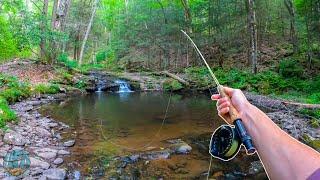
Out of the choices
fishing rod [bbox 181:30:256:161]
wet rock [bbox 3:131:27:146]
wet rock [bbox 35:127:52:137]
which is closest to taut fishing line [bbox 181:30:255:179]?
fishing rod [bbox 181:30:256:161]

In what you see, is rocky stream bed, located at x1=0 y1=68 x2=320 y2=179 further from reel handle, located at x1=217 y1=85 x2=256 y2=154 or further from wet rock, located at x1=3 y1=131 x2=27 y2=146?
reel handle, located at x1=217 y1=85 x2=256 y2=154

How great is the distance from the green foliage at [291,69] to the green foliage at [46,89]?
37.7ft

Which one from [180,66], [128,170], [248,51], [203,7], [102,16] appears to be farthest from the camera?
[102,16]

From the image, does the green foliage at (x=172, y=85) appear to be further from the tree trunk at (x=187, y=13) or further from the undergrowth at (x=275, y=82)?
the tree trunk at (x=187, y=13)

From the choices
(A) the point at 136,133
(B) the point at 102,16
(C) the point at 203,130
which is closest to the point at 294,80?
(C) the point at 203,130

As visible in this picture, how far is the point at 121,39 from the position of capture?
33.8m

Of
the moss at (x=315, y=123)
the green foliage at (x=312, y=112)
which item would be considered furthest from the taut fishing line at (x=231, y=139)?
the green foliage at (x=312, y=112)

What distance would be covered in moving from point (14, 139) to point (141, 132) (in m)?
3.52

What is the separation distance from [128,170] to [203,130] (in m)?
4.19

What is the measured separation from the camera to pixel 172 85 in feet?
72.3

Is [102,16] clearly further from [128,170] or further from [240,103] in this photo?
[240,103]

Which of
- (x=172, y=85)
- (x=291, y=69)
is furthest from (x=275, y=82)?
(x=172, y=85)

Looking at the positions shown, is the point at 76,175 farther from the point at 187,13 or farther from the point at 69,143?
the point at 187,13

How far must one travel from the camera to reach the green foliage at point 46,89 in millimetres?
16016
